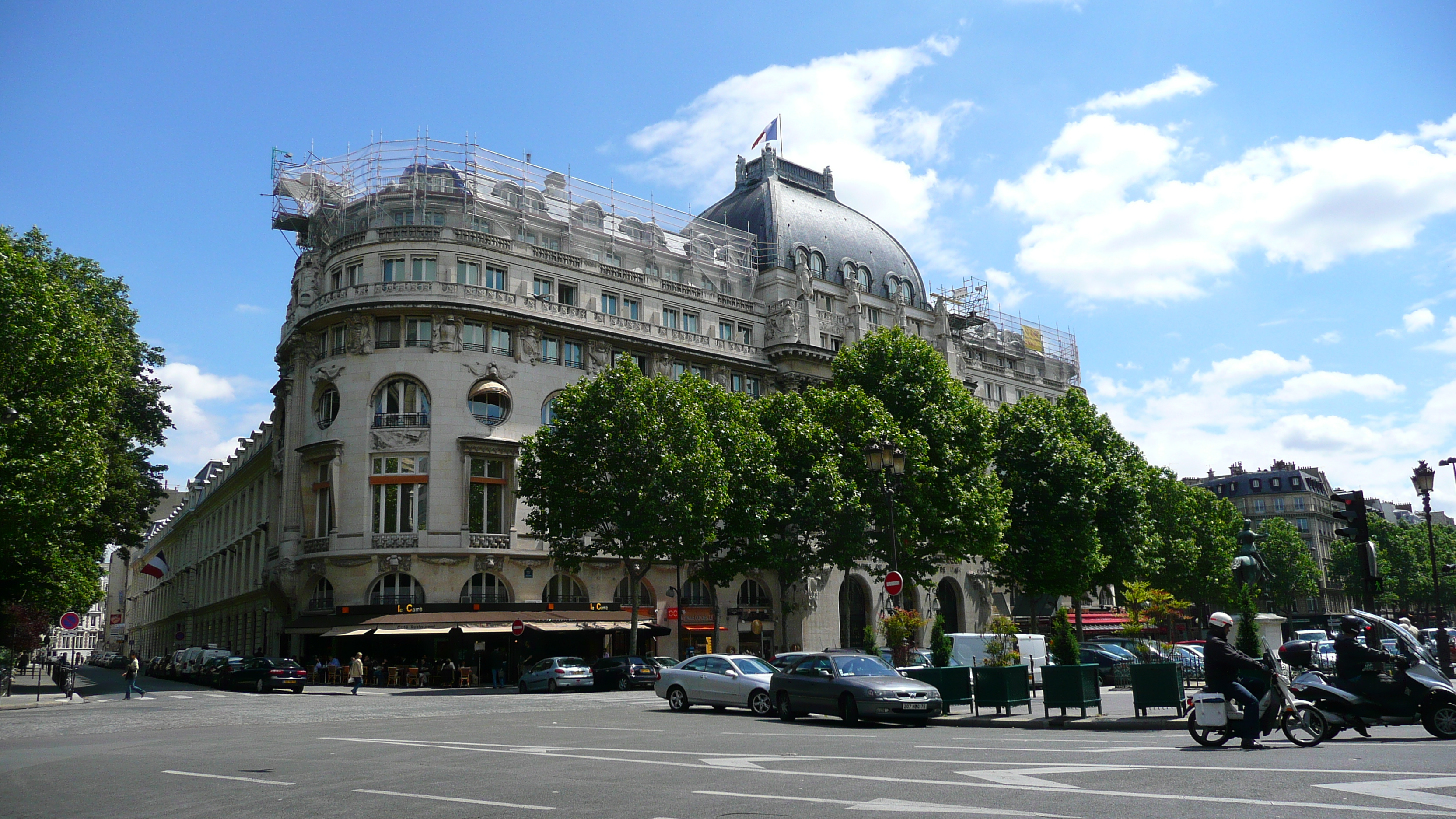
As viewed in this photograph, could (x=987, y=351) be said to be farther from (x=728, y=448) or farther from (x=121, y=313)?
(x=121, y=313)

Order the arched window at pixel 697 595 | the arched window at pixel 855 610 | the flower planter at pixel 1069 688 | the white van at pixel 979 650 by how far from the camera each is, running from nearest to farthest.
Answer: the flower planter at pixel 1069 688
the white van at pixel 979 650
the arched window at pixel 697 595
the arched window at pixel 855 610

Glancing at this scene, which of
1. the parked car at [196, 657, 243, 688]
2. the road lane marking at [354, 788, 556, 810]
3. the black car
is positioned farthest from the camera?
the parked car at [196, 657, 243, 688]

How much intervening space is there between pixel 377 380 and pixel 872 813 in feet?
140

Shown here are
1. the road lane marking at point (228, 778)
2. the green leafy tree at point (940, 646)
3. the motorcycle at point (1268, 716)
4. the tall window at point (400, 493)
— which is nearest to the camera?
the road lane marking at point (228, 778)

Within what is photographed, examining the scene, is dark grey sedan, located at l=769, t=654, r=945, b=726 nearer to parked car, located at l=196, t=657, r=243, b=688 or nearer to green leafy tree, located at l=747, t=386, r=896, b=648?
green leafy tree, located at l=747, t=386, r=896, b=648

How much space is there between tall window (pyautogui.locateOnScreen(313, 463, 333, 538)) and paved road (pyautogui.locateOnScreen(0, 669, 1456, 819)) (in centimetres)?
2689

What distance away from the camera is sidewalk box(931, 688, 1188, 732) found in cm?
1767

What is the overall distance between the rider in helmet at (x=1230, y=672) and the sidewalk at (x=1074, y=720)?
104 inches

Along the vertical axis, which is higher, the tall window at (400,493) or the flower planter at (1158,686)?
the tall window at (400,493)

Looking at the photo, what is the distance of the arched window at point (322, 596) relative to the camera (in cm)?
4684

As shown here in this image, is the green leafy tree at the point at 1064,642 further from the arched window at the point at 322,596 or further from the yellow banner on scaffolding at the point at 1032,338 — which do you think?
the yellow banner on scaffolding at the point at 1032,338

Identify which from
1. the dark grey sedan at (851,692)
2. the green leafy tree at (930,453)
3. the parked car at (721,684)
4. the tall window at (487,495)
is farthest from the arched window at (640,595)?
the dark grey sedan at (851,692)

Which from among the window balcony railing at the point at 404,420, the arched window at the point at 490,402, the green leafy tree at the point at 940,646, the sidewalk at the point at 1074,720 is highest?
the arched window at the point at 490,402

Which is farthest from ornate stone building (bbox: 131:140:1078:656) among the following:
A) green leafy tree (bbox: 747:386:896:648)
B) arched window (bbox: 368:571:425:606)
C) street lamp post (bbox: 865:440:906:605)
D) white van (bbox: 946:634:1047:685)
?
street lamp post (bbox: 865:440:906:605)
